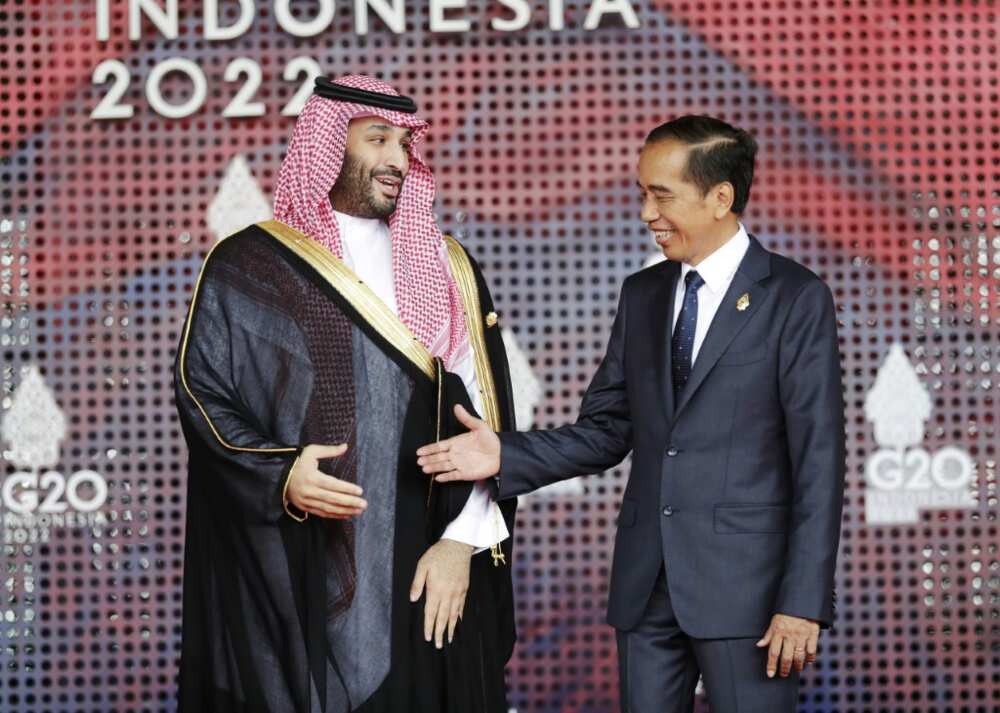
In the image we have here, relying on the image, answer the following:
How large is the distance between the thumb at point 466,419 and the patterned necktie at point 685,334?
39cm

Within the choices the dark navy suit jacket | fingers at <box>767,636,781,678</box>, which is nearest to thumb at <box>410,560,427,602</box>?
the dark navy suit jacket

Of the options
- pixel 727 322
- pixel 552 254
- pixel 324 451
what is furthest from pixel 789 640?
pixel 552 254

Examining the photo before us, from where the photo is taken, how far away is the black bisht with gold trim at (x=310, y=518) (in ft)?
9.24

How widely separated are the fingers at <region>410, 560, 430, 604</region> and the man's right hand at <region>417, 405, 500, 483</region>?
0.18 m

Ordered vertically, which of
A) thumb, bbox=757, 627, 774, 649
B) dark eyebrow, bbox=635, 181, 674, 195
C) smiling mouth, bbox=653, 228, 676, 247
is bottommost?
thumb, bbox=757, 627, 774, 649

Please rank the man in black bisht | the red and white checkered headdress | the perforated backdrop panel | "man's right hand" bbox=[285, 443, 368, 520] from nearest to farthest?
"man's right hand" bbox=[285, 443, 368, 520] → the man in black bisht → the red and white checkered headdress → the perforated backdrop panel

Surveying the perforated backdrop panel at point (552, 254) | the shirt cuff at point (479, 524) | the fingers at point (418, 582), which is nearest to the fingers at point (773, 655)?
the shirt cuff at point (479, 524)

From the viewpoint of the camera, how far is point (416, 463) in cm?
290

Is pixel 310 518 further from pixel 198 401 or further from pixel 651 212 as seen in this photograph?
pixel 651 212

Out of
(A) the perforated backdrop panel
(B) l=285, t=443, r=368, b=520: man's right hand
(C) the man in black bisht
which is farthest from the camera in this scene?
(A) the perforated backdrop panel

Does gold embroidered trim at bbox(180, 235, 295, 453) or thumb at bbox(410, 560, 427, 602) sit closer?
gold embroidered trim at bbox(180, 235, 295, 453)

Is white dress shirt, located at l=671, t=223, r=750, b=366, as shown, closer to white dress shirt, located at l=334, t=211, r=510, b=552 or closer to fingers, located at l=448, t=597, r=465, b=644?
white dress shirt, located at l=334, t=211, r=510, b=552

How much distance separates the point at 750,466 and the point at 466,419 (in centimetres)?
55

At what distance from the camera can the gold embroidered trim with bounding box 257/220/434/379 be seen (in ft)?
9.47
